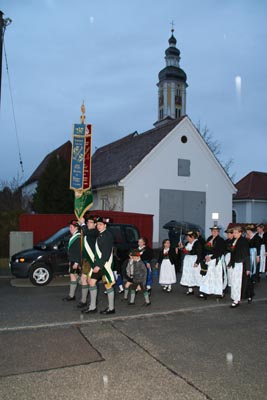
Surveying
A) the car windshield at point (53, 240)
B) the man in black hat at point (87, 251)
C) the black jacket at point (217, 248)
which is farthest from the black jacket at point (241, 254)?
the car windshield at point (53, 240)

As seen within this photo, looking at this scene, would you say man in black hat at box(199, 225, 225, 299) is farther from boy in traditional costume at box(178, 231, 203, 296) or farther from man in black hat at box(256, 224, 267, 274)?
man in black hat at box(256, 224, 267, 274)

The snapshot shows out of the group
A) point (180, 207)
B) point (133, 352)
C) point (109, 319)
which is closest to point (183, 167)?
point (180, 207)

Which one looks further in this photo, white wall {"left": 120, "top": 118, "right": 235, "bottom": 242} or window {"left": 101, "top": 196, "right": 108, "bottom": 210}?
window {"left": 101, "top": 196, "right": 108, "bottom": 210}

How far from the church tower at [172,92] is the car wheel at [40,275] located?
6905 centimetres

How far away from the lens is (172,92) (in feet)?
258

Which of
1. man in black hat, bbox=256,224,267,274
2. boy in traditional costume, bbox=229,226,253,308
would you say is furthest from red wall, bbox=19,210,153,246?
boy in traditional costume, bbox=229,226,253,308

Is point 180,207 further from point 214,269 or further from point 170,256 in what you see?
point 214,269

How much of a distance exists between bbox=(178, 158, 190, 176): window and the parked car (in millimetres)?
12589

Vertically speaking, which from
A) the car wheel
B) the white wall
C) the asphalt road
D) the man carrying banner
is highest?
the white wall

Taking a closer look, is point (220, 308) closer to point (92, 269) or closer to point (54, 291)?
point (92, 269)

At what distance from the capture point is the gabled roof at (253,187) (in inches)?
1461

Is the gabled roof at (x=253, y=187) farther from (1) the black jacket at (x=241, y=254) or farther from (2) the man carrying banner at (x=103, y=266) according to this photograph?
(2) the man carrying banner at (x=103, y=266)

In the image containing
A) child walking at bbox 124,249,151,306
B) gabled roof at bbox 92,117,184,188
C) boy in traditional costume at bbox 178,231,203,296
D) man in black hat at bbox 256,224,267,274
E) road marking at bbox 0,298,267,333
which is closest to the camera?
road marking at bbox 0,298,267,333

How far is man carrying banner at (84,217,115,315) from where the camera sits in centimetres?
744
